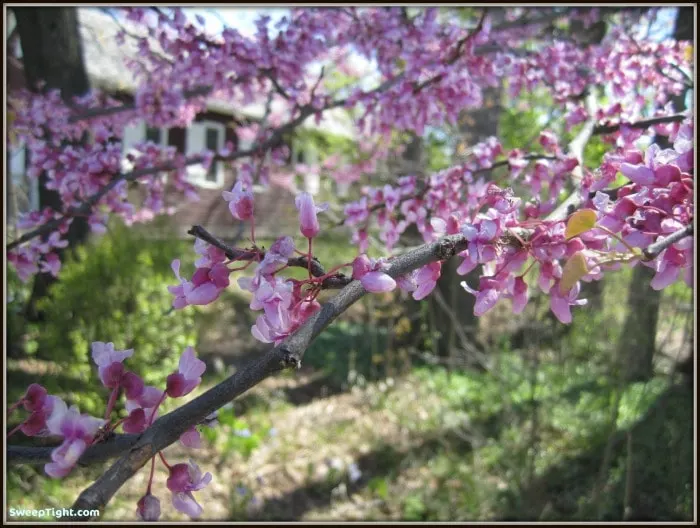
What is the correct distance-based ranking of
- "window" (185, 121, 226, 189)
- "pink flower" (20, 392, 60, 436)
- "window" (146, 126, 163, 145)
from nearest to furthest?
"pink flower" (20, 392, 60, 436) → "window" (146, 126, 163, 145) → "window" (185, 121, 226, 189)

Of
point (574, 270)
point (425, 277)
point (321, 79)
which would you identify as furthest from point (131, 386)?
point (321, 79)

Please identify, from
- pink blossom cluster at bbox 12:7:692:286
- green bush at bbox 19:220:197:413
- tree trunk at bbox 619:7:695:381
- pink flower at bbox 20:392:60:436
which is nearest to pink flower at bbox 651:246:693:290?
pink flower at bbox 20:392:60:436

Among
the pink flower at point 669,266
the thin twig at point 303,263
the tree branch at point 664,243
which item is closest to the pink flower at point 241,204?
the thin twig at point 303,263

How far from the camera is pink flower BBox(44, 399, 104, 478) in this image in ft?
2.39

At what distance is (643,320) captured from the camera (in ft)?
13.3

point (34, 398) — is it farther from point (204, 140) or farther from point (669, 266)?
point (204, 140)

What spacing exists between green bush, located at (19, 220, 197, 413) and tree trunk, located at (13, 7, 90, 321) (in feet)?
2.68

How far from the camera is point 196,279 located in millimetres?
892

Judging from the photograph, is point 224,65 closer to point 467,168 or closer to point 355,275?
point 467,168

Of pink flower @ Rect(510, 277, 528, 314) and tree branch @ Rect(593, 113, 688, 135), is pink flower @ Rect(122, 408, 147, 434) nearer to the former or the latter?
pink flower @ Rect(510, 277, 528, 314)

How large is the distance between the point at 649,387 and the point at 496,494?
5.11 ft

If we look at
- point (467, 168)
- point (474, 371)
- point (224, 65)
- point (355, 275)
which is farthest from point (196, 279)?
point (474, 371)

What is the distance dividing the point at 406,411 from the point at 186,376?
419 centimetres

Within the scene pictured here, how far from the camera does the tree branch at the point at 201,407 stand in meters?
0.63
